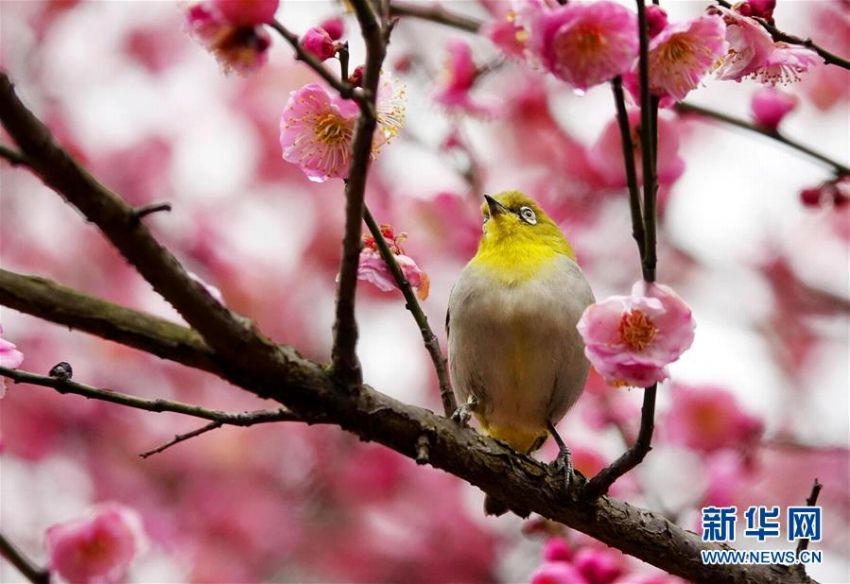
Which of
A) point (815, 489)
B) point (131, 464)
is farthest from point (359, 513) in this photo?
point (815, 489)

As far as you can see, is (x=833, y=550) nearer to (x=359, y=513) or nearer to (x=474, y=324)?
(x=359, y=513)

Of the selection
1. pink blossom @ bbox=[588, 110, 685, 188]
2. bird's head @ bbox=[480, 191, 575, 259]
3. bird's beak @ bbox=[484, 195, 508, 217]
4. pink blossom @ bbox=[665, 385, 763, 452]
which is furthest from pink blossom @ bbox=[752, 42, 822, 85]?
pink blossom @ bbox=[665, 385, 763, 452]

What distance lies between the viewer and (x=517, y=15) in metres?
2.01

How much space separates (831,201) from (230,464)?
4.69m

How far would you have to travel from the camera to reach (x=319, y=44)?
7.32 feet

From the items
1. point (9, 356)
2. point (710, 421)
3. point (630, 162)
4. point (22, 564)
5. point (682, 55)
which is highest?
point (710, 421)

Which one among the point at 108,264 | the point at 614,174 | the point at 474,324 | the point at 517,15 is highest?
the point at 108,264

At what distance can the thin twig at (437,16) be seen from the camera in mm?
3922

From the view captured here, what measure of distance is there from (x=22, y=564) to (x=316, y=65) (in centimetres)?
139

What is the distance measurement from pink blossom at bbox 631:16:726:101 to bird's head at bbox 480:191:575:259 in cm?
216

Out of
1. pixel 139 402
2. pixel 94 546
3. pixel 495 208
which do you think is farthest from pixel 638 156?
pixel 94 546

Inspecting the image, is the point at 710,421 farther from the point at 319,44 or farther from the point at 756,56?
the point at 319,44

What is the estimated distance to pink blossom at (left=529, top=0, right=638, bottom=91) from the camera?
1912 mm

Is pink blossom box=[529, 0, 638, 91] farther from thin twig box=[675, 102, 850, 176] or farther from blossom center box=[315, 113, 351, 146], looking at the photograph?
thin twig box=[675, 102, 850, 176]
